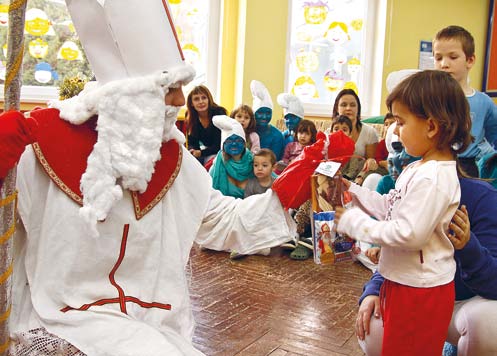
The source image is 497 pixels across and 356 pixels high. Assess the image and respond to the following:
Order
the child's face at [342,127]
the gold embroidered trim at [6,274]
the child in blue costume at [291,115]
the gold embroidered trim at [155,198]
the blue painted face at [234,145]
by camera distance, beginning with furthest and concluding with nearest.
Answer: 1. the child in blue costume at [291,115]
2. the child's face at [342,127]
3. the blue painted face at [234,145]
4. the gold embroidered trim at [155,198]
5. the gold embroidered trim at [6,274]

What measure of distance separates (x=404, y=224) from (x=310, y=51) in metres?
6.90

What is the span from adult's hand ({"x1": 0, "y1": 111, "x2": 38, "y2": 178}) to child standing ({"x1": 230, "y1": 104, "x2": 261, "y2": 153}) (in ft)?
14.0

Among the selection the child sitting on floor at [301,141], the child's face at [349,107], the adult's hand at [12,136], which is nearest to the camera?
the adult's hand at [12,136]

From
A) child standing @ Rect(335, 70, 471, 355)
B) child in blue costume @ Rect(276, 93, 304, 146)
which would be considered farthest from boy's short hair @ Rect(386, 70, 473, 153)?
child in blue costume @ Rect(276, 93, 304, 146)

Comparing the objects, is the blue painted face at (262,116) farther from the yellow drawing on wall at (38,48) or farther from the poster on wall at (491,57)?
the poster on wall at (491,57)

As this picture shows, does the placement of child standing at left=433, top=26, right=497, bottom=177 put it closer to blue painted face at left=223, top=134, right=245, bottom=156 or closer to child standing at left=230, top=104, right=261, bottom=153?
blue painted face at left=223, top=134, right=245, bottom=156

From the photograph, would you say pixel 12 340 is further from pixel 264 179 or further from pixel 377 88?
pixel 377 88

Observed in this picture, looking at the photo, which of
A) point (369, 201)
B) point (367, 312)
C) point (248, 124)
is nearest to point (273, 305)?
point (367, 312)

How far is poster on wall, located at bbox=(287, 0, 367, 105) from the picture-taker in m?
7.95

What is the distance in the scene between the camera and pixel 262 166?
454 cm

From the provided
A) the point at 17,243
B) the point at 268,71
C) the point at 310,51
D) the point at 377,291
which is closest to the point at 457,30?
the point at 377,291

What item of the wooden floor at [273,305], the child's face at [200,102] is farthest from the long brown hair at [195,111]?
the wooden floor at [273,305]

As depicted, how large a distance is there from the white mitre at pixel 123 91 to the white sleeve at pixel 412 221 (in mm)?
680

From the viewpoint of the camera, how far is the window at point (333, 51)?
26.2ft
